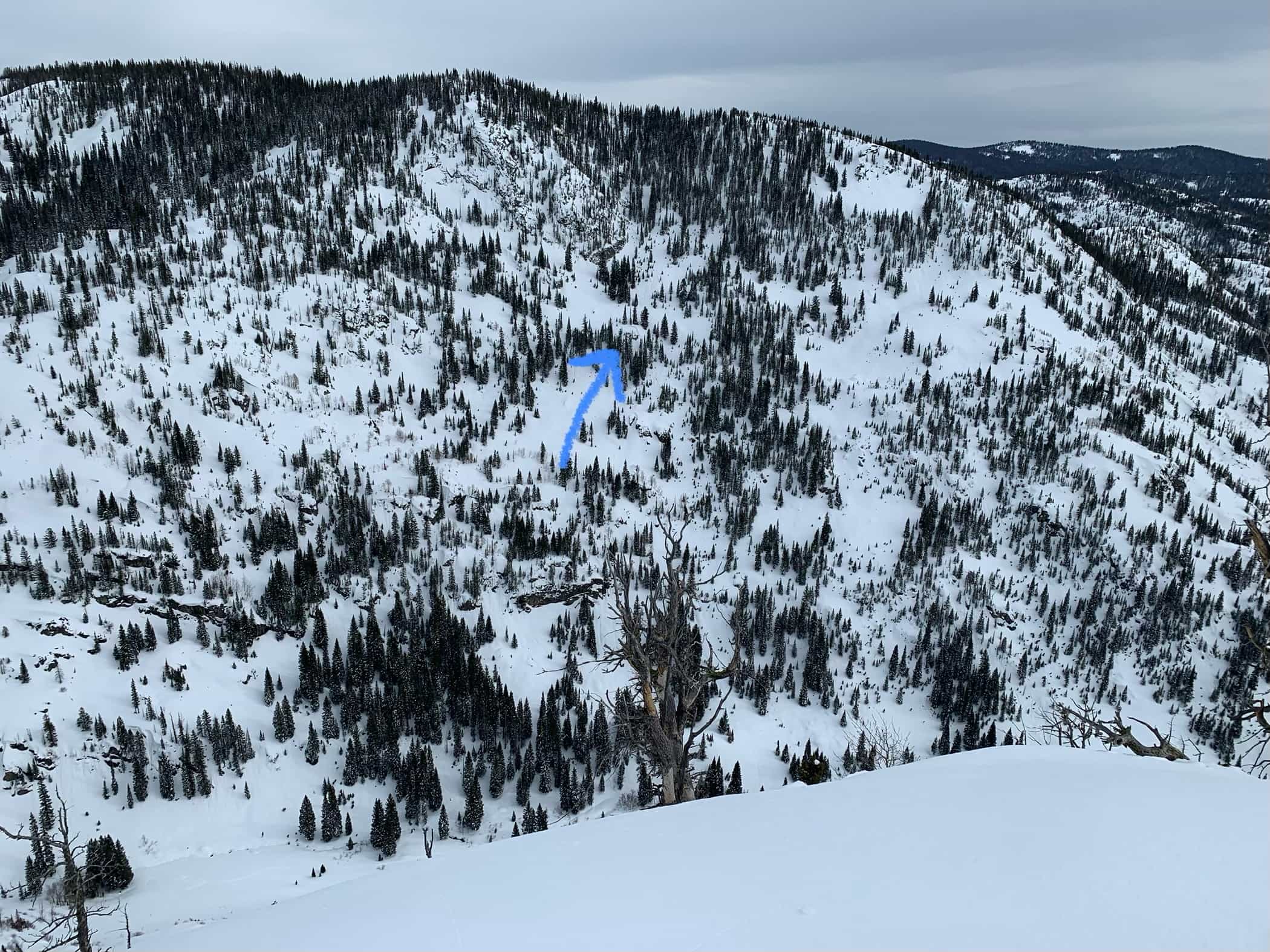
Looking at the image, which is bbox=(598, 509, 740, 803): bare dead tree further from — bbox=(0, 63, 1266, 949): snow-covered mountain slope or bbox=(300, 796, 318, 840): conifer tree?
bbox=(300, 796, 318, 840): conifer tree

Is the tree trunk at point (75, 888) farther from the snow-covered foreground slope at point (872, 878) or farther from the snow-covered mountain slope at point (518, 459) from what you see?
the snow-covered mountain slope at point (518, 459)

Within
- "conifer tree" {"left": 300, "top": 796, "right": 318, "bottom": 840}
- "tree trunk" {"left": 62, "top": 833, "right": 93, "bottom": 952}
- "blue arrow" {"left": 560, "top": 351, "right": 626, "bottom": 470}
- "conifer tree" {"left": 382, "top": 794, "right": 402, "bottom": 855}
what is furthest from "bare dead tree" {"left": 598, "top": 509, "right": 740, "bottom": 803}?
"blue arrow" {"left": 560, "top": 351, "right": 626, "bottom": 470}

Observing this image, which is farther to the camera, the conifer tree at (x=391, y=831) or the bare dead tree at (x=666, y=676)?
the conifer tree at (x=391, y=831)

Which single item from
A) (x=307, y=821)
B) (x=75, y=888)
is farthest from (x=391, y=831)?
(x=75, y=888)

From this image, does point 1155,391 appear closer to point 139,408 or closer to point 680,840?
point 680,840

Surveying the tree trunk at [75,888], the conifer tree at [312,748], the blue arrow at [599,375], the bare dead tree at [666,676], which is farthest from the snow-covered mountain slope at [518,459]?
the tree trunk at [75,888]
